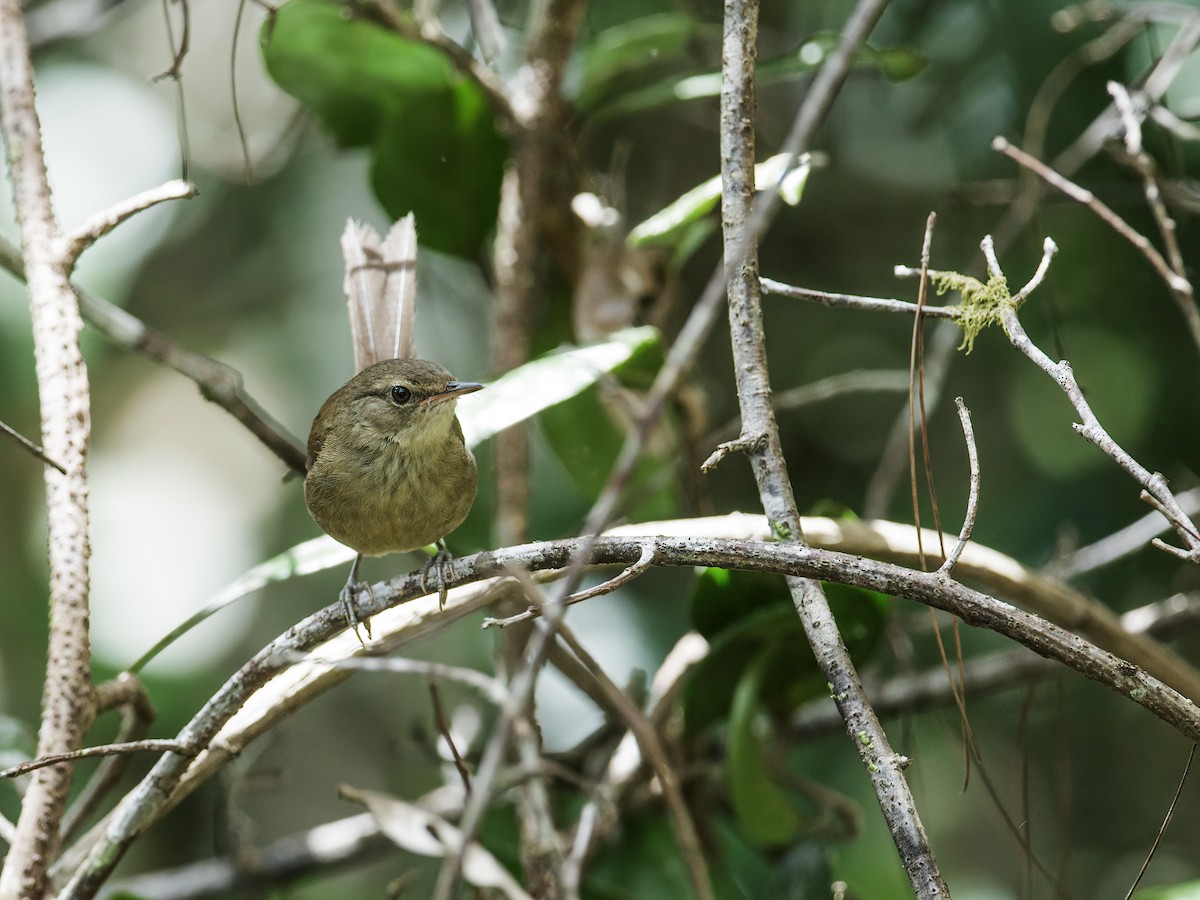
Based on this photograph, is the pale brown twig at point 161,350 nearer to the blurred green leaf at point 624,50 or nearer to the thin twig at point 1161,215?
the blurred green leaf at point 624,50

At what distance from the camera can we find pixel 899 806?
1.55 meters

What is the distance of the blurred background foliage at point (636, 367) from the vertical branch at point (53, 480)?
64 cm

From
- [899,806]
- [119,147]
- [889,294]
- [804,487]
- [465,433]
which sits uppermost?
[119,147]

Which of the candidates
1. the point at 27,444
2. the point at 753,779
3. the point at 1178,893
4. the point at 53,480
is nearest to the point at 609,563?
the point at 27,444

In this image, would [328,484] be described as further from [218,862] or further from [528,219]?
[218,862]

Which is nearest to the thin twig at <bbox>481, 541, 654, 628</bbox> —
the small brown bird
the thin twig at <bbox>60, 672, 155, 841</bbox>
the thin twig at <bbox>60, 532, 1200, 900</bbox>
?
the thin twig at <bbox>60, 532, 1200, 900</bbox>

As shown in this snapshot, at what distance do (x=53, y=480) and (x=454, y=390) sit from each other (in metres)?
1.04

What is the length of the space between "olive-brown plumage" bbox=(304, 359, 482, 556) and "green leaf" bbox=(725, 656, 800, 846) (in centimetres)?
79

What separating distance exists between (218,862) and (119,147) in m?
3.03

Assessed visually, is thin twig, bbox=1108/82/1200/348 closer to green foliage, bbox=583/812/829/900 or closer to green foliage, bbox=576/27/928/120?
green foliage, bbox=576/27/928/120

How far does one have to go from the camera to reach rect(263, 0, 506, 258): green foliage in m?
3.12

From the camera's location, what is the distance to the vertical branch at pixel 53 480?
1.92m

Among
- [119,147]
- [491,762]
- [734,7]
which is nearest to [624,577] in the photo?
[491,762]

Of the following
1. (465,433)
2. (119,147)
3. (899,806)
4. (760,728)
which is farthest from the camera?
(119,147)
